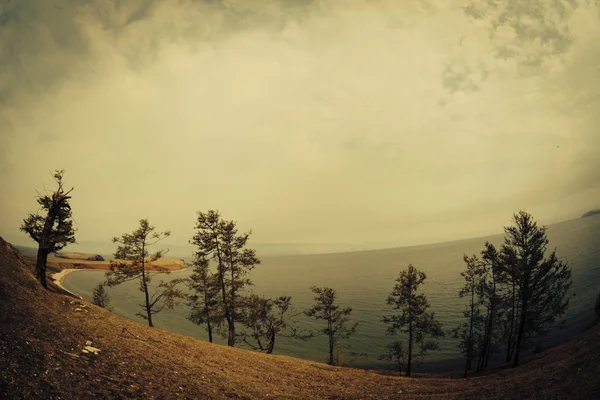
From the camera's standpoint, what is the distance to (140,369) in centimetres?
1177

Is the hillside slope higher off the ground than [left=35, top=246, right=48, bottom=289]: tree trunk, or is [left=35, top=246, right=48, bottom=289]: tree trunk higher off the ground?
[left=35, top=246, right=48, bottom=289]: tree trunk

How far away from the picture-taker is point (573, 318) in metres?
52.6

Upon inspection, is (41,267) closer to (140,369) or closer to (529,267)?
(140,369)

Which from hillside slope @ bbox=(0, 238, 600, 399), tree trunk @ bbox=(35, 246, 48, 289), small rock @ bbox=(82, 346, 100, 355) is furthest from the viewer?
tree trunk @ bbox=(35, 246, 48, 289)

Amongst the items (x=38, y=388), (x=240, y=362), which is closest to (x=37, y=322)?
(x=38, y=388)

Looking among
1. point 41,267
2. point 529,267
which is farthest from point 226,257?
point 529,267

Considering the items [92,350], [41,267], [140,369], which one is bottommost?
[140,369]

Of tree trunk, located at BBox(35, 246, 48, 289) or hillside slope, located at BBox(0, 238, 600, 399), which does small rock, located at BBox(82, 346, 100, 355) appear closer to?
hillside slope, located at BBox(0, 238, 600, 399)

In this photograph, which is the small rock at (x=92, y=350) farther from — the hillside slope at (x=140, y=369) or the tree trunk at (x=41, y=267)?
the tree trunk at (x=41, y=267)

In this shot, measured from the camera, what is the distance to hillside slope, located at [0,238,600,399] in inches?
364

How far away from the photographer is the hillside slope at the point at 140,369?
926 centimetres

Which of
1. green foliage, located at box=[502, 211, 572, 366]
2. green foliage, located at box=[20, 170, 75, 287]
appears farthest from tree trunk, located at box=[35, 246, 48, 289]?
green foliage, located at box=[502, 211, 572, 366]

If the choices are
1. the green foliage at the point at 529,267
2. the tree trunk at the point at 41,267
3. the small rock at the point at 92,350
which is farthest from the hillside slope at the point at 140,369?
the green foliage at the point at 529,267

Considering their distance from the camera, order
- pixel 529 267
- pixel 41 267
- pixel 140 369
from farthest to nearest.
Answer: pixel 529 267 < pixel 41 267 < pixel 140 369
